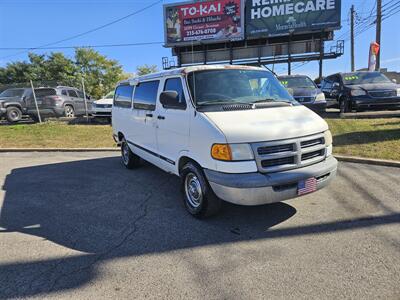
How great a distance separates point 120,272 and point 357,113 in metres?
11.0

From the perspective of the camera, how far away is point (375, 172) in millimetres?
5551

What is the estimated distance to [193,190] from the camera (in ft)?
13.1

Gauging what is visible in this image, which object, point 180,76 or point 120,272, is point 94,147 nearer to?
point 180,76

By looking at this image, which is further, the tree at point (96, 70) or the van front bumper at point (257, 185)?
the tree at point (96, 70)

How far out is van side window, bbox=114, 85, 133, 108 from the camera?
615 centimetres

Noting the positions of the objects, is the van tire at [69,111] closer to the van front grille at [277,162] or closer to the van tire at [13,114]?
the van tire at [13,114]

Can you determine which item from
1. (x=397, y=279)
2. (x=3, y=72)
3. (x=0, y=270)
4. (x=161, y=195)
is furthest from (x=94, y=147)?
(x=3, y=72)

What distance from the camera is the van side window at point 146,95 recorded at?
4.99 m

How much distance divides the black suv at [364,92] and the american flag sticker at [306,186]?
907 cm

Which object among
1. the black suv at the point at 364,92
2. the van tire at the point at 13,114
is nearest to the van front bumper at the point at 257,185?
the black suv at the point at 364,92

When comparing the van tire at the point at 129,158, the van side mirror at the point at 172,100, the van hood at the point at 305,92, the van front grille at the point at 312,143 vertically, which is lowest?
the van tire at the point at 129,158

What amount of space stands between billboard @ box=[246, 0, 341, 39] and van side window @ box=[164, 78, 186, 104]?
96.0 feet

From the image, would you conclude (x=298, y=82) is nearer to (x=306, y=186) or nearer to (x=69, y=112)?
(x=306, y=186)

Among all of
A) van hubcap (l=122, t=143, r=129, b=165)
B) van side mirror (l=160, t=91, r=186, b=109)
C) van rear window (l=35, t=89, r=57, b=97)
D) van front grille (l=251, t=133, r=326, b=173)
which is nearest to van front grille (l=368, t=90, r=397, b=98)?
van front grille (l=251, t=133, r=326, b=173)
